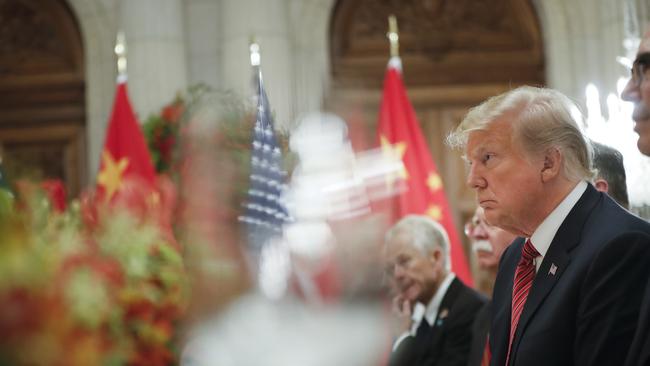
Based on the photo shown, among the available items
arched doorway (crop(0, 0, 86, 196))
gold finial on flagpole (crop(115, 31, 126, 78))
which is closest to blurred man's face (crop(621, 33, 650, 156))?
gold finial on flagpole (crop(115, 31, 126, 78))

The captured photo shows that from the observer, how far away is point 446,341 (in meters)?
3.42

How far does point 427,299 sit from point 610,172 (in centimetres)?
124

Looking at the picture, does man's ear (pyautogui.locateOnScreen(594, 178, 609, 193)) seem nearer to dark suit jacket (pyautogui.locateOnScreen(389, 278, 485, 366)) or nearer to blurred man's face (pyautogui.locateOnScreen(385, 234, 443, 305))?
dark suit jacket (pyautogui.locateOnScreen(389, 278, 485, 366))

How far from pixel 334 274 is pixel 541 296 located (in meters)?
0.67

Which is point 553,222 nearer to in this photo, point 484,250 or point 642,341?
point 642,341

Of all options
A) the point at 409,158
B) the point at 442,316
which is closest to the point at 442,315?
the point at 442,316

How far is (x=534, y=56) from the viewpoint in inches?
268

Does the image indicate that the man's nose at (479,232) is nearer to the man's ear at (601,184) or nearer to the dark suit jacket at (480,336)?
the dark suit jacket at (480,336)

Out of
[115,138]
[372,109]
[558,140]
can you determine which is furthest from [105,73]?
[558,140]

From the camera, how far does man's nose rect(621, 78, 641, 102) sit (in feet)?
5.56

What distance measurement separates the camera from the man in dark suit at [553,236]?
1.82m

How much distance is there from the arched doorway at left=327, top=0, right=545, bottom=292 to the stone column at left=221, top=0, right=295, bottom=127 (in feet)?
1.88

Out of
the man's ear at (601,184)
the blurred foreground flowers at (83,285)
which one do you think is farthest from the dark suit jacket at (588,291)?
the blurred foreground flowers at (83,285)

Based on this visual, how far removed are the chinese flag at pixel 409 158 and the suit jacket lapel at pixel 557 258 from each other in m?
3.13
